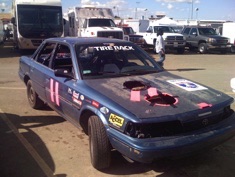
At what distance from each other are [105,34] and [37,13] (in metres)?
3.96

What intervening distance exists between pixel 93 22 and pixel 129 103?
15.1 meters

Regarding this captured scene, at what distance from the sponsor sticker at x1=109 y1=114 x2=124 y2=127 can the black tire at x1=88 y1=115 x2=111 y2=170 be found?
219 mm

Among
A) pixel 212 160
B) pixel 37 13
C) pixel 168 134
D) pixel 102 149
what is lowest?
pixel 212 160

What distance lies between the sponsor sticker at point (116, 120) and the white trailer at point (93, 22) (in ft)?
45.8

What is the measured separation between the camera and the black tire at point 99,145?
352 cm

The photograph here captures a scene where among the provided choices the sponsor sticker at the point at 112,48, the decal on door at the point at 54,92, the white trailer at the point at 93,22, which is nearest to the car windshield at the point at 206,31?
the white trailer at the point at 93,22

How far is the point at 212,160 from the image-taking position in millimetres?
4086

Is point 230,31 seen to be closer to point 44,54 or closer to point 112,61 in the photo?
point 44,54

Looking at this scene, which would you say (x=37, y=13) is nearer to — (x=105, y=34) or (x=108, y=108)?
(x=105, y=34)

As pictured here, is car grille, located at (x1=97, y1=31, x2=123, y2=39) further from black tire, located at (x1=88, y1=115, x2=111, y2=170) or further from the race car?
black tire, located at (x1=88, y1=115, x2=111, y2=170)

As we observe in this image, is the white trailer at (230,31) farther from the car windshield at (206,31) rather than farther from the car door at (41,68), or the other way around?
the car door at (41,68)

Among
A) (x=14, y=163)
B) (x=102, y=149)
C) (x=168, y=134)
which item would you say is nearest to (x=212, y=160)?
(x=168, y=134)

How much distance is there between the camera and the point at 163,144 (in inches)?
123

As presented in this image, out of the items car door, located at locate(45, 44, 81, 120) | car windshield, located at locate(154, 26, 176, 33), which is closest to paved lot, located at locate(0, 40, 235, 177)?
car door, located at locate(45, 44, 81, 120)
